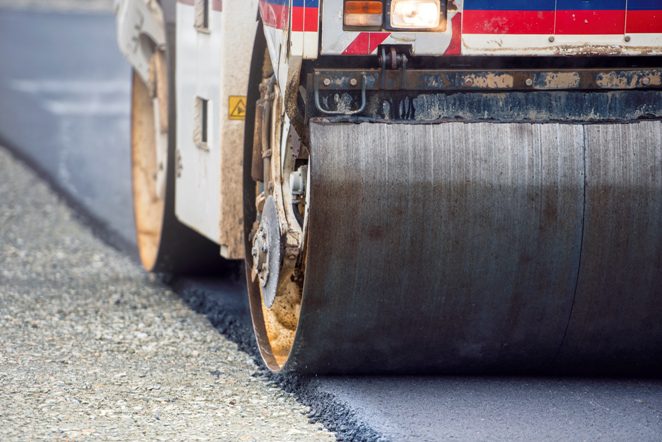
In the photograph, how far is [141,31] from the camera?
6188 mm

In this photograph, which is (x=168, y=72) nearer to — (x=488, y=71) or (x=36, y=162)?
(x=488, y=71)

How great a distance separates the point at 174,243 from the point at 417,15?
2413 mm

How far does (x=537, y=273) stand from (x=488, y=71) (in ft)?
1.96

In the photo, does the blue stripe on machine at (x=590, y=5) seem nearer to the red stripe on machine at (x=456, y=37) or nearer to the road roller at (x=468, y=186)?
the road roller at (x=468, y=186)

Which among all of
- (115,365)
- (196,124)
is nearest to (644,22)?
(196,124)

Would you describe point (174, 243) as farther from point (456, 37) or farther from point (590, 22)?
point (590, 22)

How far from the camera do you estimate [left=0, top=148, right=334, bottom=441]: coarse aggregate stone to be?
13.2 feet

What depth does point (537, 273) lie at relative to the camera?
4094 millimetres

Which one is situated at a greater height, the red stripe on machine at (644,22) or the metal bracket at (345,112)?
the red stripe on machine at (644,22)

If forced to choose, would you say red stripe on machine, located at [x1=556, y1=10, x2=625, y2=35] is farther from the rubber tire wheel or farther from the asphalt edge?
the rubber tire wheel

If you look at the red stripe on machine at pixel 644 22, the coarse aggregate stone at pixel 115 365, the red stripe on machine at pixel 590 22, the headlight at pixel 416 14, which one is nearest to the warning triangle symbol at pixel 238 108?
the coarse aggregate stone at pixel 115 365

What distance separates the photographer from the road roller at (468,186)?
13.1 feet

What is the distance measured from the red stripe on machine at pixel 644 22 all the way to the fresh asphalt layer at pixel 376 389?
1077 mm

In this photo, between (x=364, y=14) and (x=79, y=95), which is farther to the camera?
(x=79, y=95)
